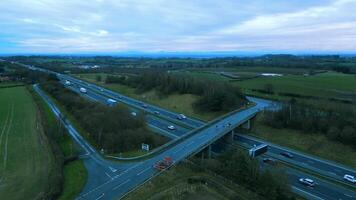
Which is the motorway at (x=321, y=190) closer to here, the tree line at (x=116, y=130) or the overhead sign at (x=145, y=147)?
the overhead sign at (x=145, y=147)

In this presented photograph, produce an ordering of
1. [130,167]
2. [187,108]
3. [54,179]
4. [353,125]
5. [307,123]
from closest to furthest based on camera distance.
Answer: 1. [54,179]
2. [130,167]
3. [353,125]
4. [307,123]
5. [187,108]

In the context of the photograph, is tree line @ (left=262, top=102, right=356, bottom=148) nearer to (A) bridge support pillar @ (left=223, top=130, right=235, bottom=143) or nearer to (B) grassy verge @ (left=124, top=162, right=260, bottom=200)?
(A) bridge support pillar @ (left=223, top=130, right=235, bottom=143)

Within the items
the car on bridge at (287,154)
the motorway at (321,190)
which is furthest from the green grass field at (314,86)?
the motorway at (321,190)

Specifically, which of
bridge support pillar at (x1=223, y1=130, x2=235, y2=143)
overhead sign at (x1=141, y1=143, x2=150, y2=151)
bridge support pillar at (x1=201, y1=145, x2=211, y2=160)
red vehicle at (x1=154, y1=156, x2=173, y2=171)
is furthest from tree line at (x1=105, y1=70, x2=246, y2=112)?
red vehicle at (x1=154, y1=156, x2=173, y2=171)

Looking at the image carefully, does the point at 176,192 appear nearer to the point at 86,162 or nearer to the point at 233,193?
the point at 233,193

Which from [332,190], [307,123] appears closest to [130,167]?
[332,190]

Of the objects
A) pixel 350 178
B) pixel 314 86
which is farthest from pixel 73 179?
pixel 314 86

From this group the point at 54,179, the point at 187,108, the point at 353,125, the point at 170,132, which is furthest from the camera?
the point at 187,108
